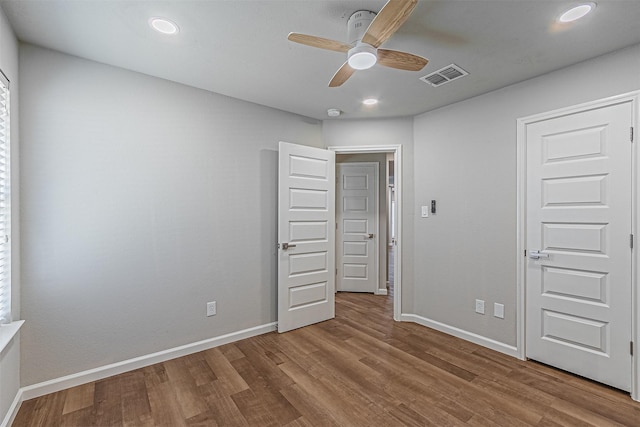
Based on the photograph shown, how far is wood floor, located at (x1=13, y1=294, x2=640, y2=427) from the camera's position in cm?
194

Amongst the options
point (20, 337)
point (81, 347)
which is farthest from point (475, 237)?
point (20, 337)

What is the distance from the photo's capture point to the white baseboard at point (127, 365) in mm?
2148

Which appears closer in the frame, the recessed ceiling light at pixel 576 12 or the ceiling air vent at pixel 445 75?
the recessed ceiling light at pixel 576 12

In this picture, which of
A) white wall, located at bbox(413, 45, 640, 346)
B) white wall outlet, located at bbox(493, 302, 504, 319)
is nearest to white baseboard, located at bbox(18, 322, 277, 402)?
white wall, located at bbox(413, 45, 640, 346)

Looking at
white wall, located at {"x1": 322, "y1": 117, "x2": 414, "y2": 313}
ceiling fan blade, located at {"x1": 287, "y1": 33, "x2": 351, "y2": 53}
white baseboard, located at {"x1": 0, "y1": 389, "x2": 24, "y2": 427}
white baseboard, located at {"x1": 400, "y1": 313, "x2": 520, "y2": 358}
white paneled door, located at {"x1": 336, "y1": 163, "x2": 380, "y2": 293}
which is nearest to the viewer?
ceiling fan blade, located at {"x1": 287, "y1": 33, "x2": 351, "y2": 53}

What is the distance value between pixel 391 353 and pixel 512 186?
191 cm

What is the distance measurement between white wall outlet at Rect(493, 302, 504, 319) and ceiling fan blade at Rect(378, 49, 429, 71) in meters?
2.31

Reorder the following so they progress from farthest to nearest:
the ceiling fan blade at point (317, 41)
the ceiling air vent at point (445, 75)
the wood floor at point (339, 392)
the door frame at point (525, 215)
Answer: the ceiling air vent at point (445, 75) < the door frame at point (525, 215) < the wood floor at point (339, 392) < the ceiling fan blade at point (317, 41)

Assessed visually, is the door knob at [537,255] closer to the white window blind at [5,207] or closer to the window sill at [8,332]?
the window sill at [8,332]

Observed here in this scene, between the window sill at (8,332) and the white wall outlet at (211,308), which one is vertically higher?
the window sill at (8,332)

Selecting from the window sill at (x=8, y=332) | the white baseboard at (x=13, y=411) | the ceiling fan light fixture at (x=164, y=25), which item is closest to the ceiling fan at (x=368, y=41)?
the ceiling fan light fixture at (x=164, y=25)

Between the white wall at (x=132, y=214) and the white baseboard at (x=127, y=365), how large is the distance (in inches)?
1.7

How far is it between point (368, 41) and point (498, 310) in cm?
266

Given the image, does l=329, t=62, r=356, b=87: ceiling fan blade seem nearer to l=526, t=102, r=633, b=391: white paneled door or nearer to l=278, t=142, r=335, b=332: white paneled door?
l=278, t=142, r=335, b=332: white paneled door
